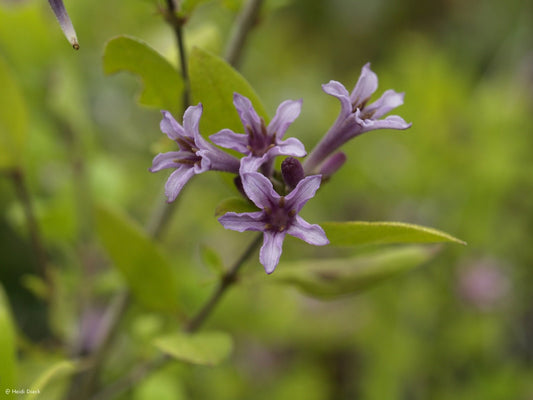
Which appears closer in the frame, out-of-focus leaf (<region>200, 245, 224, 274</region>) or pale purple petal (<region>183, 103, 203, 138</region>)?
pale purple petal (<region>183, 103, 203, 138</region>)

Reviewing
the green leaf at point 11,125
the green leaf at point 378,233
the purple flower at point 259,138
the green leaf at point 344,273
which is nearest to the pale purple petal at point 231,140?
the purple flower at point 259,138

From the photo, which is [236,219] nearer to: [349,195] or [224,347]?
[224,347]

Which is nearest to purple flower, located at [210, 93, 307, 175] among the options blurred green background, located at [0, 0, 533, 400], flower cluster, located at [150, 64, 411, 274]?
flower cluster, located at [150, 64, 411, 274]

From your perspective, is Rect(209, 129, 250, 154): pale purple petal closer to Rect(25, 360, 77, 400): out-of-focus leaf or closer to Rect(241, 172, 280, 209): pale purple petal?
Rect(241, 172, 280, 209): pale purple petal

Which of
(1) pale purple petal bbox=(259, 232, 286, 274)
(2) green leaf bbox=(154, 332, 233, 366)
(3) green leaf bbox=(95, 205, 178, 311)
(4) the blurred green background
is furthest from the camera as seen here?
(4) the blurred green background

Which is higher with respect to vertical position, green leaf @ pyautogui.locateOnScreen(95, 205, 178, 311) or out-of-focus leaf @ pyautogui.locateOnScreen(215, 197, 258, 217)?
out-of-focus leaf @ pyautogui.locateOnScreen(215, 197, 258, 217)

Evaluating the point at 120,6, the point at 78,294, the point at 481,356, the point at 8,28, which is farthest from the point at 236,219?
the point at 120,6

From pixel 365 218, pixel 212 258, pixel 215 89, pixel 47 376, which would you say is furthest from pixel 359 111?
pixel 365 218

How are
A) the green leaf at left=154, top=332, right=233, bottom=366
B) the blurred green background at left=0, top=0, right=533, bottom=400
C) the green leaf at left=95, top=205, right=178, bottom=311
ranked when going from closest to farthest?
the green leaf at left=154, top=332, right=233, bottom=366 → the green leaf at left=95, top=205, right=178, bottom=311 → the blurred green background at left=0, top=0, right=533, bottom=400
